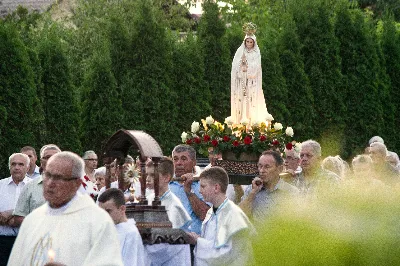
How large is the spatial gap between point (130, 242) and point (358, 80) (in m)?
17.3

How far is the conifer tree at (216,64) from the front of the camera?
74.4ft

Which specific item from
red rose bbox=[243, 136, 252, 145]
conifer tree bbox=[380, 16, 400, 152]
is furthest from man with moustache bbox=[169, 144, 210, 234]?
conifer tree bbox=[380, 16, 400, 152]

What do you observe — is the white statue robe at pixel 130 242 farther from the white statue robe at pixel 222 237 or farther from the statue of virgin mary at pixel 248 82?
the statue of virgin mary at pixel 248 82

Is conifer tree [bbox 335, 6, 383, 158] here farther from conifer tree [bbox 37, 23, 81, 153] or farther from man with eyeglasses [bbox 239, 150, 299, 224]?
man with eyeglasses [bbox 239, 150, 299, 224]

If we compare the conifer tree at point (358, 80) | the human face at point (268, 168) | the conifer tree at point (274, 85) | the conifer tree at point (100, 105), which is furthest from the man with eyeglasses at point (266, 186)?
the conifer tree at point (358, 80)

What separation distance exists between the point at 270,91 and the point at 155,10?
2.90 metres

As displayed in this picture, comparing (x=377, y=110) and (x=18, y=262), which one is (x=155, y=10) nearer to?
(x=377, y=110)

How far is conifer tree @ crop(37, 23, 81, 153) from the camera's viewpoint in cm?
1942

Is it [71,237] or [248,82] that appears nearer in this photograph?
[71,237]

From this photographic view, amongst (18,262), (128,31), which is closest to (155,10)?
(128,31)

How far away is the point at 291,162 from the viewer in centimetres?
1406

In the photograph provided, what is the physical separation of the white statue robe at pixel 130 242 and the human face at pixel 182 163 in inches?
105

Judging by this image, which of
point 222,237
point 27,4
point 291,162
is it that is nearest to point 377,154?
point 291,162

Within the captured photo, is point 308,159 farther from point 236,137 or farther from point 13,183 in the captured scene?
point 13,183
